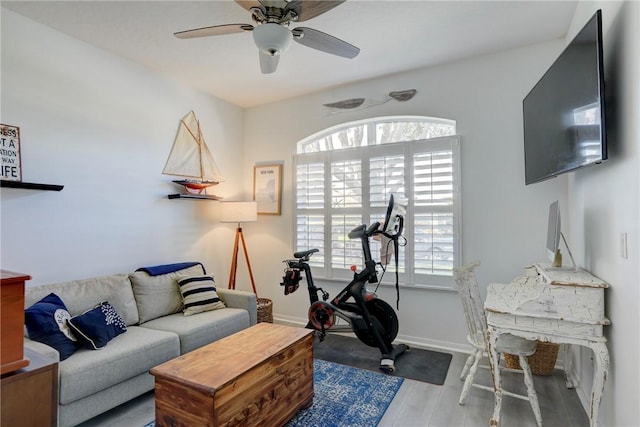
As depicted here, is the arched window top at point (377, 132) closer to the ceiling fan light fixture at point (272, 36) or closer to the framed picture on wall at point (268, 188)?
the framed picture on wall at point (268, 188)

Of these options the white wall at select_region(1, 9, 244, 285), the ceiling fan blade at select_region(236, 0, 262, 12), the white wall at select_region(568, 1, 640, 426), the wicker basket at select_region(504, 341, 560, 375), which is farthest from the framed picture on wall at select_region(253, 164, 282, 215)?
the white wall at select_region(568, 1, 640, 426)

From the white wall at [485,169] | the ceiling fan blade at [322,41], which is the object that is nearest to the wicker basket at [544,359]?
the white wall at [485,169]

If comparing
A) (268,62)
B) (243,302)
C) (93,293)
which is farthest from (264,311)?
(268,62)

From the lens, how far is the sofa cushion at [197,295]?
3268 millimetres

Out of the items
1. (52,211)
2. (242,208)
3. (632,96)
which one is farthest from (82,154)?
(632,96)

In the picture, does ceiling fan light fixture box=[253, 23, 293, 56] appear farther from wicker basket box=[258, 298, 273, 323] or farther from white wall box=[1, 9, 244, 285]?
wicker basket box=[258, 298, 273, 323]

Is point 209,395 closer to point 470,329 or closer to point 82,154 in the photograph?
point 470,329

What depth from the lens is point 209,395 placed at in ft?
5.52

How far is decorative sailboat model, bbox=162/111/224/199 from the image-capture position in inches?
151

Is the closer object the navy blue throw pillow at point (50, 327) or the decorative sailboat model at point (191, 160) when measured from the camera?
the navy blue throw pillow at point (50, 327)

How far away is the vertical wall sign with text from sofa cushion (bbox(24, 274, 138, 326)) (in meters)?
0.86

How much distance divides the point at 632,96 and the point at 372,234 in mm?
2017

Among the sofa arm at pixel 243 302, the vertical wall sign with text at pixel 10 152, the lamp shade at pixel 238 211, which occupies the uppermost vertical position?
the vertical wall sign with text at pixel 10 152

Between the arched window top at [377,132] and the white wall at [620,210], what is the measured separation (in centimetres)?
159
